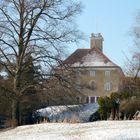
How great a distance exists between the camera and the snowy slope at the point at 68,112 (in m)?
39.2

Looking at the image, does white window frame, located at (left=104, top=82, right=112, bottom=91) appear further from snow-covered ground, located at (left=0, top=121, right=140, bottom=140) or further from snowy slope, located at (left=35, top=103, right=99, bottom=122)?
snow-covered ground, located at (left=0, top=121, right=140, bottom=140)

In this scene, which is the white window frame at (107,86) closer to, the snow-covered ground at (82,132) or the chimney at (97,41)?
the chimney at (97,41)

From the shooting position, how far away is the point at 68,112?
39.9m

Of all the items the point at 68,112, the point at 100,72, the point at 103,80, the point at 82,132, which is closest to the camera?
the point at 82,132

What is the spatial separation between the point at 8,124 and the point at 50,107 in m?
8.47

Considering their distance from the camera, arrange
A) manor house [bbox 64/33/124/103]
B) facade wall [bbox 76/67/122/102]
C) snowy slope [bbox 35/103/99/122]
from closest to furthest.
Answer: snowy slope [bbox 35/103/99/122]
manor house [bbox 64/33/124/103]
facade wall [bbox 76/67/122/102]

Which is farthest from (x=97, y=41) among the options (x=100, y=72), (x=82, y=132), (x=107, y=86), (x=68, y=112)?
(x=82, y=132)

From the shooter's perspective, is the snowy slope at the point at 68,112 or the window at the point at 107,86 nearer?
the snowy slope at the point at 68,112

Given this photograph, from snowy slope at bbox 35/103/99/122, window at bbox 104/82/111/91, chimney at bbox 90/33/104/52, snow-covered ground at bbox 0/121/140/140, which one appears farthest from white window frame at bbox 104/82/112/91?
snow-covered ground at bbox 0/121/140/140

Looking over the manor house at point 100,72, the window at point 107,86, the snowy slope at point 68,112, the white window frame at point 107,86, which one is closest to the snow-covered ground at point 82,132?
the snowy slope at point 68,112

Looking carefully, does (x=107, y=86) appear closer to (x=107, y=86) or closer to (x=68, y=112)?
(x=107, y=86)

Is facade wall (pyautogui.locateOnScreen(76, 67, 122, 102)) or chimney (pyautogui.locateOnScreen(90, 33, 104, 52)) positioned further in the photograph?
chimney (pyautogui.locateOnScreen(90, 33, 104, 52))

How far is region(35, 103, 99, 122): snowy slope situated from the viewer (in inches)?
1542

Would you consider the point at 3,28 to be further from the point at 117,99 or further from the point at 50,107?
the point at 117,99
